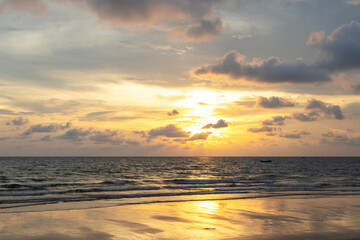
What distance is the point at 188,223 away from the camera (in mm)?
17344

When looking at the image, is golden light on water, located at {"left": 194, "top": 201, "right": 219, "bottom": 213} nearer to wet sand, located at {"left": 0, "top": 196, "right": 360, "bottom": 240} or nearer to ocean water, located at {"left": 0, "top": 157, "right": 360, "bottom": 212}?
wet sand, located at {"left": 0, "top": 196, "right": 360, "bottom": 240}

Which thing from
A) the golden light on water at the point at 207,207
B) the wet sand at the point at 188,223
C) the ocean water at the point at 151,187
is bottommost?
the ocean water at the point at 151,187

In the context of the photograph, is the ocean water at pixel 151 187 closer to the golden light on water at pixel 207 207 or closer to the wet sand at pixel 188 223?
the golden light on water at pixel 207 207

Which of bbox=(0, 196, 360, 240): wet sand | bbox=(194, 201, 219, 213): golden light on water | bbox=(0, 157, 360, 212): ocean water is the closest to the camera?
bbox=(0, 196, 360, 240): wet sand

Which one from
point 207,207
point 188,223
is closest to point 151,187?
point 207,207

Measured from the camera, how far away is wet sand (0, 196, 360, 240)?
14625mm

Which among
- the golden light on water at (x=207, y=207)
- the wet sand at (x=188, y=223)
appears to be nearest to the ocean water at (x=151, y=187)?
the golden light on water at (x=207, y=207)

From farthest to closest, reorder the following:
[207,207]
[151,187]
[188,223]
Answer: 1. [151,187]
2. [207,207]
3. [188,223]

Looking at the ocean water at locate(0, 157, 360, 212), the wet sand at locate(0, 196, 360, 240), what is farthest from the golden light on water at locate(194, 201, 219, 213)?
the ocean water at locate(0, 157, 360, 212)

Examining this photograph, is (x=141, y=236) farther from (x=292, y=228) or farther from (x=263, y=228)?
(x=292, y=228)

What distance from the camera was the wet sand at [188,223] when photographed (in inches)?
576

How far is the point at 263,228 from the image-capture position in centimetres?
1600

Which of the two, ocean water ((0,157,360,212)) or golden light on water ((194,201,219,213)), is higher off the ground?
golden light on water ((194,201,219,213))

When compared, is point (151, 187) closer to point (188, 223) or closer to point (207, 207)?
point (207, 207)
